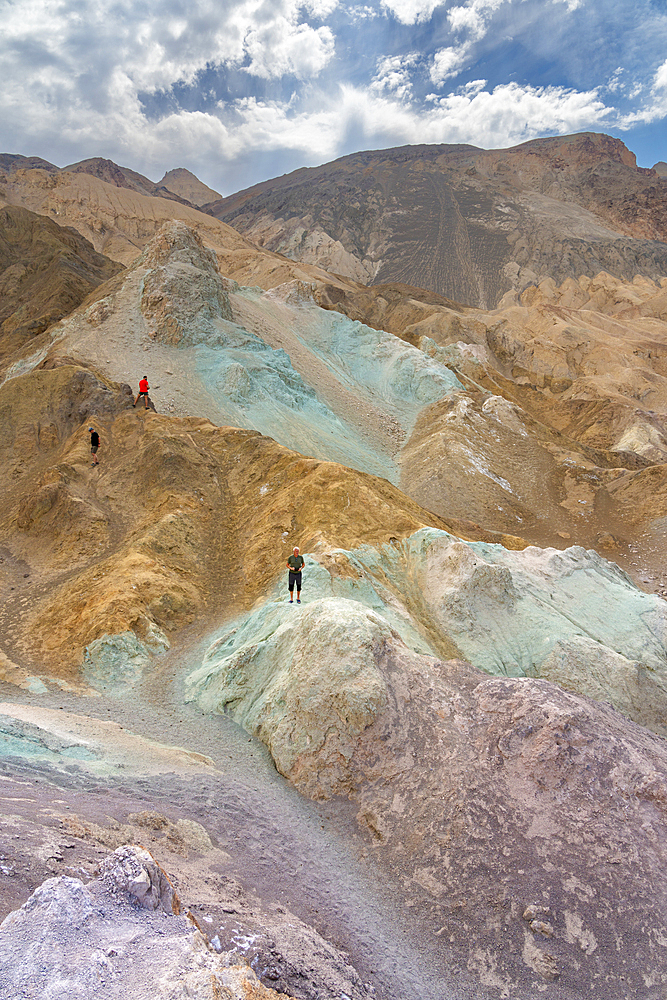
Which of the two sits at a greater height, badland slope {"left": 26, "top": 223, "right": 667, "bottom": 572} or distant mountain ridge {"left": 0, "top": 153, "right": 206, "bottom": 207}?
distant mountain ridge {"left": 0, "top": 153, "right": 206, "bottom": 207}

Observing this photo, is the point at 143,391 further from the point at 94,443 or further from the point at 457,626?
the point at 457,626

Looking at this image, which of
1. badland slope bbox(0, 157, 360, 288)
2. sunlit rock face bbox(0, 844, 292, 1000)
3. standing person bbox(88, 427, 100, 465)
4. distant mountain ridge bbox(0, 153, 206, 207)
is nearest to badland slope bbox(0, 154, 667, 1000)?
sunlit rock face bbox(0, 844, 292, 1000)

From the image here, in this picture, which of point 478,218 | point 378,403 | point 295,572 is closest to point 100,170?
point 478,218

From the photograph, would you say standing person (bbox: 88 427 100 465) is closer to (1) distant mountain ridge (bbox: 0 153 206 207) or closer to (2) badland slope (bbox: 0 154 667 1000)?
(2) badland slope (bbox: 0 154 667 1000)

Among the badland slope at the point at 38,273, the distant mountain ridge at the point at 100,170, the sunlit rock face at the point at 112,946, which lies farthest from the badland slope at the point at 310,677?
the distant mountain ridge at the point at 100,170

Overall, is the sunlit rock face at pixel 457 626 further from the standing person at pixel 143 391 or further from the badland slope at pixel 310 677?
the standing person at pixel 143 391
